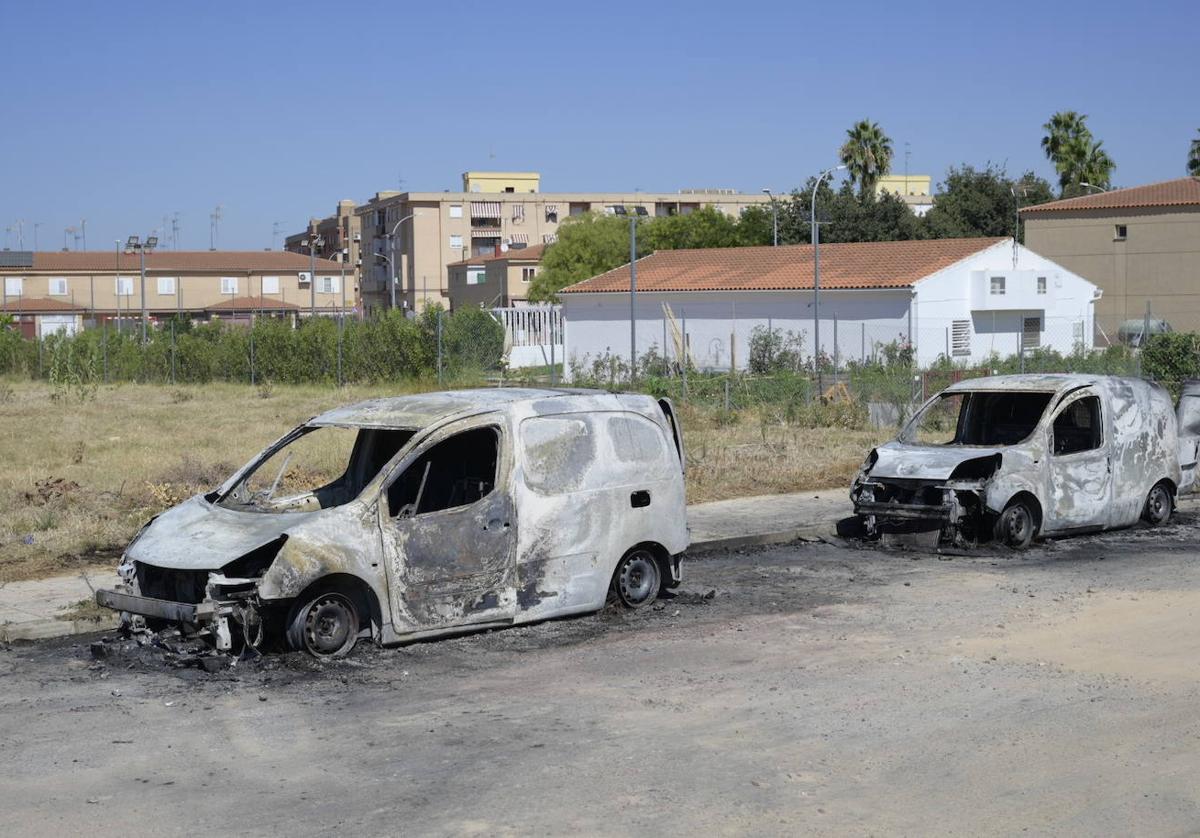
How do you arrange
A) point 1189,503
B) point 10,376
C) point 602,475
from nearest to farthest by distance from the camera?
1. point 602,475
2. point 1189,503
3. point 10,376

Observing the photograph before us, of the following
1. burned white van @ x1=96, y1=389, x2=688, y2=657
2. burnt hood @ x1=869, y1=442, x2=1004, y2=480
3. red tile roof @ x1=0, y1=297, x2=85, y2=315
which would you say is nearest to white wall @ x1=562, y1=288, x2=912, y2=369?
burnt hood @ x1=869, y1=442, x2=1004, y2=480

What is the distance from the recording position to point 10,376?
48500 millimetres

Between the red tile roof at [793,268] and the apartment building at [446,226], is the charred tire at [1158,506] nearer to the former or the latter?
the red tile roof at [793,268]

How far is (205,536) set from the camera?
9516 millimetres

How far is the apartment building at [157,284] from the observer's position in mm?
90000

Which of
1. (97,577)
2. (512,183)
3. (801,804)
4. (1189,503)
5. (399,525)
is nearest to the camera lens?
(801,804)

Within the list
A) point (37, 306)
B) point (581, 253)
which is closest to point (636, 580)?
point (581, 253)

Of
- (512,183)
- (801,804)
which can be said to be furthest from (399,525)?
(512,183)

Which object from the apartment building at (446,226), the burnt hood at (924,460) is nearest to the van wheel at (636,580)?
the burnt hood at (924,460)

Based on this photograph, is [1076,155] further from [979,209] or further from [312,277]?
[312,277]

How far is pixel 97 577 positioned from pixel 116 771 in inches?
220

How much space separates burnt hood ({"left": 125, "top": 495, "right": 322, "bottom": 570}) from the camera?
30.1ft

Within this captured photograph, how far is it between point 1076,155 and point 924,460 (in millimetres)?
68699

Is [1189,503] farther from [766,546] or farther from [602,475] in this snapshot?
[602,475]
